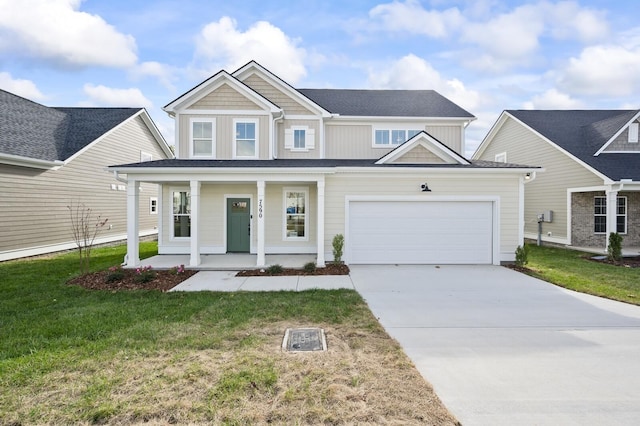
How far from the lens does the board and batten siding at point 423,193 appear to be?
11062mm

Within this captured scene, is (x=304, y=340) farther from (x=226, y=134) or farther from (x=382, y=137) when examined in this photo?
(x=382, y=137)

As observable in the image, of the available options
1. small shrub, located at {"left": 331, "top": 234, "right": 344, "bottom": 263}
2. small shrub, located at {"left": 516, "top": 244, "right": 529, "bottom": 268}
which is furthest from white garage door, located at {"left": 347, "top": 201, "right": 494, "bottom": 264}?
small shrub, located at {"left": 516, "top": 244, "right": 529, "bottom": 268}

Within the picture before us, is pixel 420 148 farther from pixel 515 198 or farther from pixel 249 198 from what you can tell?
pixel 249 198

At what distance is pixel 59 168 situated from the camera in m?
13.7

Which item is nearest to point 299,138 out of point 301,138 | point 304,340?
point 301,138

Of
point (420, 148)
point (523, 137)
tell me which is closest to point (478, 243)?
point (420, 148)

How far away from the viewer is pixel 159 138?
2064cm

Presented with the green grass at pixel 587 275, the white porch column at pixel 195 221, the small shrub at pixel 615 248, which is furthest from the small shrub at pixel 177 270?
the small shrub at pixel 615 248

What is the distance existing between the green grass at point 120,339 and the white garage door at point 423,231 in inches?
153

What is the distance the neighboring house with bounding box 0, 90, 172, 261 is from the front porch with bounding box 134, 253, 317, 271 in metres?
4.97

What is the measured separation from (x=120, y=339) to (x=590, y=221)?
1778 cm

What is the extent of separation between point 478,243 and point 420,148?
3.80 m

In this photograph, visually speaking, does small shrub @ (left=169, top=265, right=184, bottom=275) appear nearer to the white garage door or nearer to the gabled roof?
the white garage door

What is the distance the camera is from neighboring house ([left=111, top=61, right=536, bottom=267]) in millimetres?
10594
